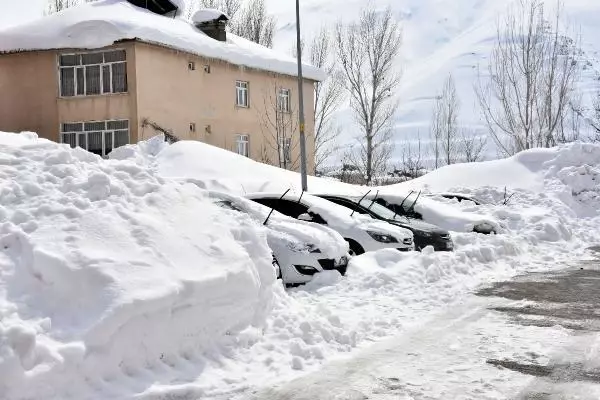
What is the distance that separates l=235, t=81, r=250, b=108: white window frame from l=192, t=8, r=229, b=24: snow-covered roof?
2.84 meters

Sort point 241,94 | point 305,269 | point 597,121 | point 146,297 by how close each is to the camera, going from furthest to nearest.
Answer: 1. point 597,121
2. point 241,94
3. point 305,269
4. point 146,297

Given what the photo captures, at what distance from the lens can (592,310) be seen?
752cm

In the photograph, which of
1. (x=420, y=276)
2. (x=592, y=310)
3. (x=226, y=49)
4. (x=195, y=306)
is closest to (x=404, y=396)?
(x=195, y=306)

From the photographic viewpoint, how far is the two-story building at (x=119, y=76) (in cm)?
2320

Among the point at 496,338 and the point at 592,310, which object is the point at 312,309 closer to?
the point at 496,338

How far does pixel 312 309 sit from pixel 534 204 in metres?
14.1

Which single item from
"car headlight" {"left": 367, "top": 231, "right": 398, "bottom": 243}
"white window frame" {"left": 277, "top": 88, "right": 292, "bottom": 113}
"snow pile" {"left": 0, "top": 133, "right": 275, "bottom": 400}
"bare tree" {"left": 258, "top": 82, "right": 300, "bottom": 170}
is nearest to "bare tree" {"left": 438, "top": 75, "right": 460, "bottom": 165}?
"white window frame" {"left": 277, "top": 88, "right": 292, "bottom": 113}

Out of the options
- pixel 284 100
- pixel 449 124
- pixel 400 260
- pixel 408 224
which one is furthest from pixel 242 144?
pixel 449 124

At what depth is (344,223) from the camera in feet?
34.4

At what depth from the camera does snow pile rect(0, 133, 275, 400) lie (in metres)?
4.25

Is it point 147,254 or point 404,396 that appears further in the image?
point 147,254

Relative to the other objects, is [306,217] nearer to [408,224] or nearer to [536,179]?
[408,224]

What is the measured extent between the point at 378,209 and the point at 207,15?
18.0 m

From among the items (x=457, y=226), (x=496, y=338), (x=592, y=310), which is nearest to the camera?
(x=496, y=338)
